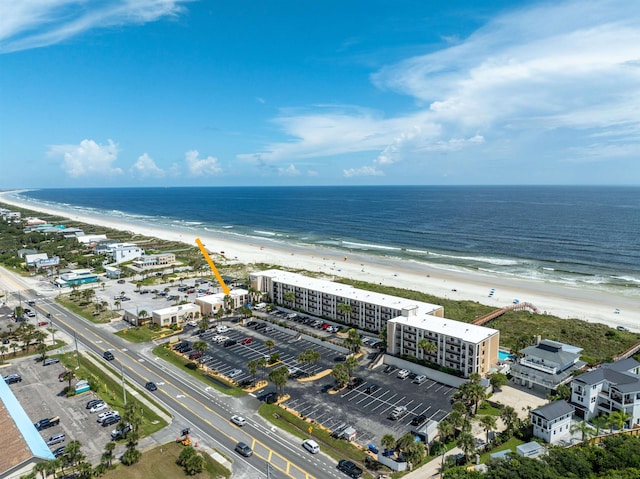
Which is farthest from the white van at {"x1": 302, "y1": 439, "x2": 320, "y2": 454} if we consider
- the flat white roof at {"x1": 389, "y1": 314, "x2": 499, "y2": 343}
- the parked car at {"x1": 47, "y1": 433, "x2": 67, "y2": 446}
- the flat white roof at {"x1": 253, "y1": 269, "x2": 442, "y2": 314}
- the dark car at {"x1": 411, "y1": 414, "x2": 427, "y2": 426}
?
the flat white roof at {"x1": 253, "y1": 269, "x2": 442, "y2": 314}

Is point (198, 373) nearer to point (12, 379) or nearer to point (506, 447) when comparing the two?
point (12, 379)

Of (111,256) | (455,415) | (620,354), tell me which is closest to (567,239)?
(620,354)

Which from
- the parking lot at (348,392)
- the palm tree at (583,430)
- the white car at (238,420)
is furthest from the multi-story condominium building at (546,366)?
the white car at (238,420)

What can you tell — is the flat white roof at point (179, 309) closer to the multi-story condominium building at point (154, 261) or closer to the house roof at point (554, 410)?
the multi-story condominium building at point (154, 261)

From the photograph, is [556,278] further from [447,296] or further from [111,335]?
[111,335]

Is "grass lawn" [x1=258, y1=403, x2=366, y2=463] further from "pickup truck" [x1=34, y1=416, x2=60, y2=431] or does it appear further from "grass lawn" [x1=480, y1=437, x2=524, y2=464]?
"pickup truck" [x1=34, y1=416, x2=60, y2=431]

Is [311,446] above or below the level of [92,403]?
below

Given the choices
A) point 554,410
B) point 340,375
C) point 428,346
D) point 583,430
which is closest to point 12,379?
point 340,375

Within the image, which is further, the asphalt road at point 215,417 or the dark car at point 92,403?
the dark car at point 92,403
